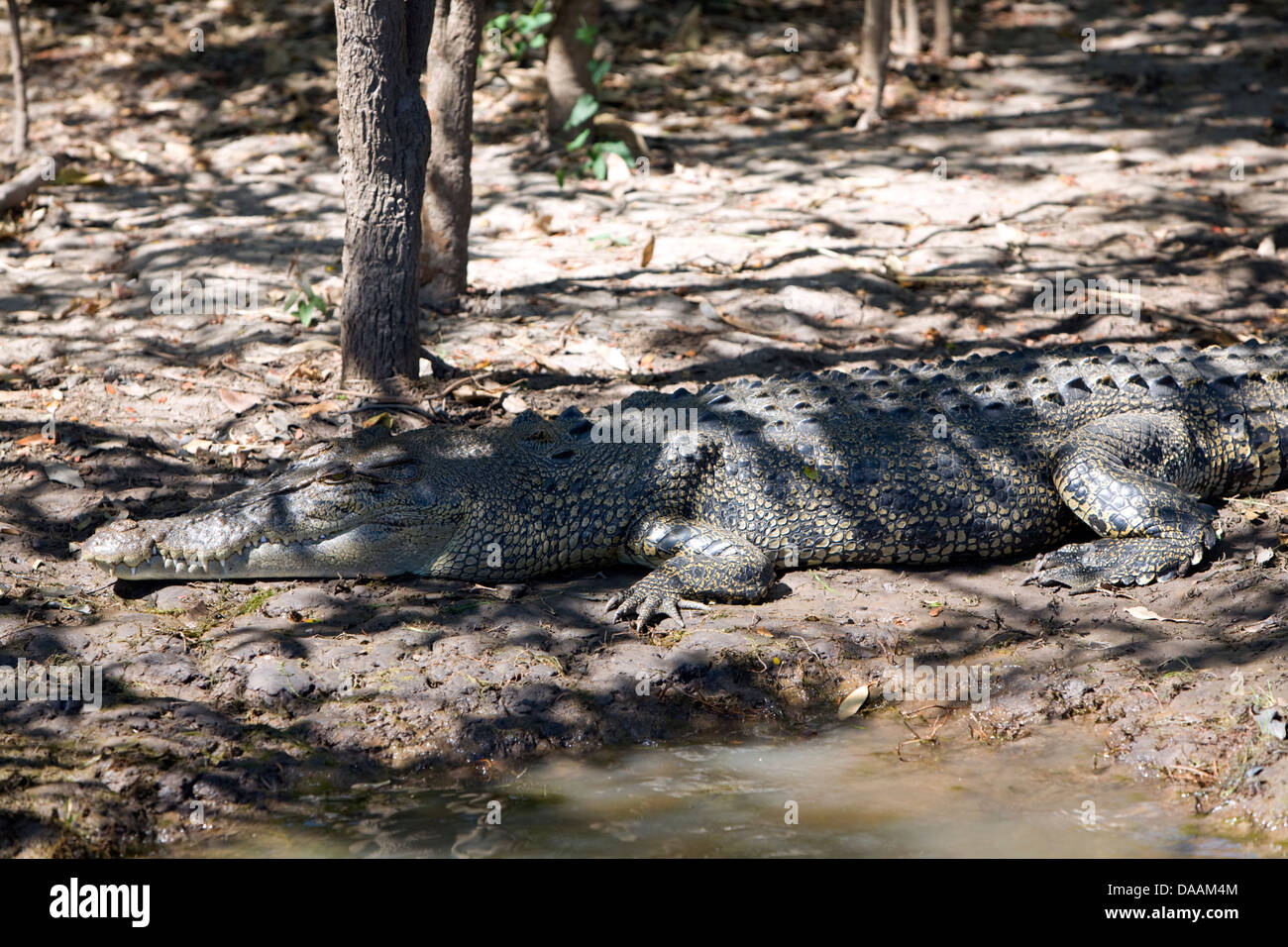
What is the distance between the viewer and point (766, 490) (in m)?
5.54

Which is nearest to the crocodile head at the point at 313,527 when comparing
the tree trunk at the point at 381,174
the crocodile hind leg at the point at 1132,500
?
the tree trunk at the point at 381,174

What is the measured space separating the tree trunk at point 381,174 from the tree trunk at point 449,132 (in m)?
1.06

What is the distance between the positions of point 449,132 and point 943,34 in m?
7.66

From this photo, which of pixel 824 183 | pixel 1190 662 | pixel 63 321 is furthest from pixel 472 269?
pixel 1190 662

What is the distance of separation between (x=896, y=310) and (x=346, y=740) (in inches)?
Answer: 211

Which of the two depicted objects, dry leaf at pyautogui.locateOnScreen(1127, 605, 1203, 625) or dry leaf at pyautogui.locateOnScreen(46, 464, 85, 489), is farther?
dry leaf at pyautogui.locateOnScreen(46, 464, 85, 489)

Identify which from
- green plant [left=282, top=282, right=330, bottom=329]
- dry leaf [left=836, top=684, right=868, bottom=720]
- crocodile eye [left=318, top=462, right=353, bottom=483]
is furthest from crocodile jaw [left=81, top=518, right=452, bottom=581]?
green plant [left=282, top=282, right=330, bottom=329]

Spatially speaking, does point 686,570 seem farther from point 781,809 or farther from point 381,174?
point 381,174

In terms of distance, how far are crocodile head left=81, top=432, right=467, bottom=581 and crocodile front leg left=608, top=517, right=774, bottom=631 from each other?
0.88 m

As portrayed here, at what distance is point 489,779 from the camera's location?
14.0 ft

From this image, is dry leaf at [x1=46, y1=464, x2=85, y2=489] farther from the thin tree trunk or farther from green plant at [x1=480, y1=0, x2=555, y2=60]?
the thin tree trunk

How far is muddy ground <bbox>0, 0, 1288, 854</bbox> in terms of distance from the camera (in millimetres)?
4367

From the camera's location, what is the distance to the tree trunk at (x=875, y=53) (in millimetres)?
11156

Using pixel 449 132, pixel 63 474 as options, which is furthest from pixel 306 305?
pixel 63 474
